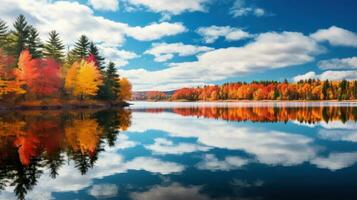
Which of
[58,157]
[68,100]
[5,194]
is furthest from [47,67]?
[5,194]

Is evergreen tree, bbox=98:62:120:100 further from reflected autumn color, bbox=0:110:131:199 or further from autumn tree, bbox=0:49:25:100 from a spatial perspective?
reflected autumn color, bbox=0:110:131:199

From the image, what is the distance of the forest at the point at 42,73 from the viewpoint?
2437 inches

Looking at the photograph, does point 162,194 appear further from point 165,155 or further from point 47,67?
point 47,67

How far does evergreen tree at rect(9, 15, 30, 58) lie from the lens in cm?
6966

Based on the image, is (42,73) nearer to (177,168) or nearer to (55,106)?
(55,106)

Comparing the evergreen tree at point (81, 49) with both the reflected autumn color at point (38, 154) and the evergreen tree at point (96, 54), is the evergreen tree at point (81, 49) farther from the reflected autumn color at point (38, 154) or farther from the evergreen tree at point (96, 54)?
the reflected autumn color at point (38, 154)

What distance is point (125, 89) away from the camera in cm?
11488

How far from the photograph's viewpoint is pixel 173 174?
12.2 m

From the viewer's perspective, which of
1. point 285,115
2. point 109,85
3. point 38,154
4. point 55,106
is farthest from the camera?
point 109,85

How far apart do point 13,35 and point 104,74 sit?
2832 centimetres

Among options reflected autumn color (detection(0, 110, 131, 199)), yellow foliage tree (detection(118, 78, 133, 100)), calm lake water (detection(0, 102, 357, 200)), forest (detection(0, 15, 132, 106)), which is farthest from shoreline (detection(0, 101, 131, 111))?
calm lake water (detection(0, 102, 357, 200))

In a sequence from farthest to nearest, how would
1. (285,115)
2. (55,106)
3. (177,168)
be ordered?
(55,106) → (285,115) → (177,168)

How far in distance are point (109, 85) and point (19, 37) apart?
28472 mm

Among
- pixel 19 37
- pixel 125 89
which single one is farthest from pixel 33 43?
pixel 125 89
